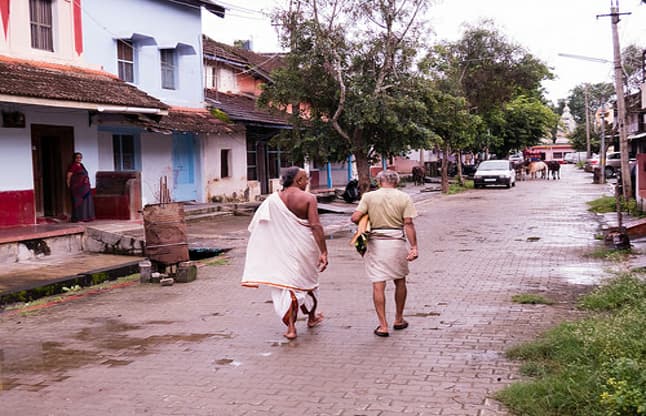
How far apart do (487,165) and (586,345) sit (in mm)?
34131

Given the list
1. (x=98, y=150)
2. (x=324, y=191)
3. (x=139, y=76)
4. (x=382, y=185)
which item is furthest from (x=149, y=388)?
(x=324, y=191)

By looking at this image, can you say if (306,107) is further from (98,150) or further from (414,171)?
(414,171)

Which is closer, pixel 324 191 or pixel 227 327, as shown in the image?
pixel 227 327

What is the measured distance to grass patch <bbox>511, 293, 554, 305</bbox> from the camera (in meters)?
8.45

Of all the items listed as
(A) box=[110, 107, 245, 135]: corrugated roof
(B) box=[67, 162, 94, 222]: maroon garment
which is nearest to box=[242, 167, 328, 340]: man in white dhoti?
(B) box=[67, 162, 94, 222]: maroon garment

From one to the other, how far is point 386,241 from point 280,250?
1107 mm

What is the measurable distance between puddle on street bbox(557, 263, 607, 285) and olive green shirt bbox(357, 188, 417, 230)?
3.91m

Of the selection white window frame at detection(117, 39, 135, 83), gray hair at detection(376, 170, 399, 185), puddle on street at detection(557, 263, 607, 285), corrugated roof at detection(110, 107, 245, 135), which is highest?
white window frame at detection(117, 39, 135, 83)

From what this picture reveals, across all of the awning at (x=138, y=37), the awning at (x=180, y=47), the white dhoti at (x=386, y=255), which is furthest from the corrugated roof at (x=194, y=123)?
the white dhoti at (x=386, y=255)

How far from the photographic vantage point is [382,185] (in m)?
7.41

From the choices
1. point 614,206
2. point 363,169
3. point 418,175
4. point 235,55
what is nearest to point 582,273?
point 614,206

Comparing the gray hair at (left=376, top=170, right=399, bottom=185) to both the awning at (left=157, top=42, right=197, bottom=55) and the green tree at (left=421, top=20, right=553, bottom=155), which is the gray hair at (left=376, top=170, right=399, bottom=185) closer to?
the awning at (left=157, top=42, right=197, bottom=55)

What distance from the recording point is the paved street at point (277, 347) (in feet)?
17.2

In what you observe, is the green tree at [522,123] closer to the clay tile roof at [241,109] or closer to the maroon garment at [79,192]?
the clay tile roof at [241,109]
